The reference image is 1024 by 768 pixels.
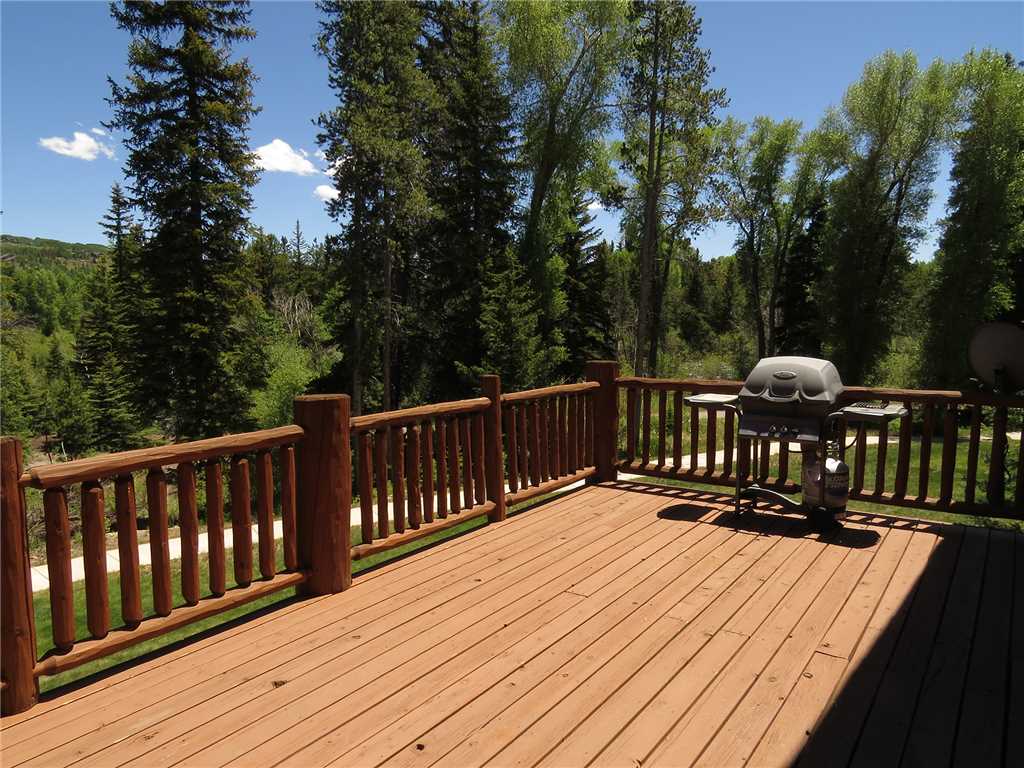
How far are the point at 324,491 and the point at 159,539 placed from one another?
2.67 ft

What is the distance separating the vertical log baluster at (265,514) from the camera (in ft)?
9.27

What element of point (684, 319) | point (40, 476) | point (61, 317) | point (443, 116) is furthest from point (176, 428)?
point (61, 317)

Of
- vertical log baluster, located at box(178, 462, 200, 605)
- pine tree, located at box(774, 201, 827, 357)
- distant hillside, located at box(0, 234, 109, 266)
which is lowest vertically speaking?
vertical log baluster, located at box(178, 462, 200, 605)

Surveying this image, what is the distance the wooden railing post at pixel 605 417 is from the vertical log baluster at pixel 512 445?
960mm

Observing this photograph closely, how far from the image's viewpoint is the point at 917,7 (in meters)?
8.91

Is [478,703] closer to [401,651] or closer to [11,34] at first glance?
[401,651]

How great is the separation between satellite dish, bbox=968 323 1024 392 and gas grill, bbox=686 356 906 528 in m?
0.54

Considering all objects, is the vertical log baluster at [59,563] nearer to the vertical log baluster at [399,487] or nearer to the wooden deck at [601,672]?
the wooden deck at [601,672]

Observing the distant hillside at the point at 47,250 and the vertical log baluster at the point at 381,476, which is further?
the distant hillside at the point at 47,250

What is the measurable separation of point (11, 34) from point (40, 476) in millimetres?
14672

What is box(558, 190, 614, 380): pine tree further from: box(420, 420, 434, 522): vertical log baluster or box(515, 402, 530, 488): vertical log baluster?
box(420, 420, 434, 522): vertical log baluster

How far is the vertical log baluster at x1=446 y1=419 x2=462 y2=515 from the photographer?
13.3 ft

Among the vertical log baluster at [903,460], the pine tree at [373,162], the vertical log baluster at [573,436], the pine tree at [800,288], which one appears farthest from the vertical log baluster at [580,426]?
the pine tree at [800,288]

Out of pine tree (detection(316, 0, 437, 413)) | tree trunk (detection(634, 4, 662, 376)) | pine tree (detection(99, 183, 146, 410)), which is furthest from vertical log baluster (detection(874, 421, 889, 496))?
pine tree (detection(99, 183, 146, 410))
